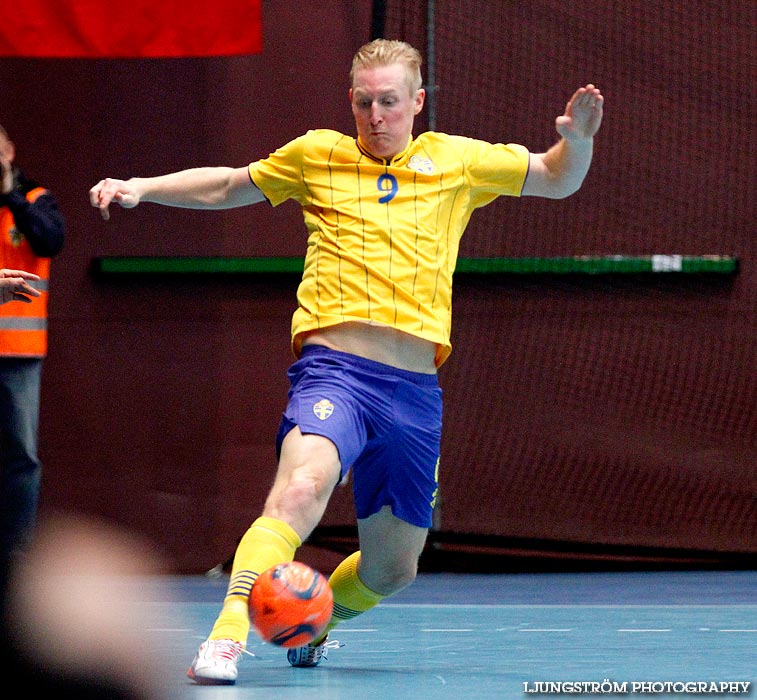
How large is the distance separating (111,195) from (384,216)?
2.82 feet

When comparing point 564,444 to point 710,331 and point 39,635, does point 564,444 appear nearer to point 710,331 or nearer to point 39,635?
point 710,331

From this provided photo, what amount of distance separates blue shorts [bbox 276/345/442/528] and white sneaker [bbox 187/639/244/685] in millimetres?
613

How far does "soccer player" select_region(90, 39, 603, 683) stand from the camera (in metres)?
3.85

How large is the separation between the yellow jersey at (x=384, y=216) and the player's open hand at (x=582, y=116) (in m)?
0.22

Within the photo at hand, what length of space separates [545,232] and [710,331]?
47.2 inches

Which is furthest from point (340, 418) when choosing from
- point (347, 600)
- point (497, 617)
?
point (497, 617)

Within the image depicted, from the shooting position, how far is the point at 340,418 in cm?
364

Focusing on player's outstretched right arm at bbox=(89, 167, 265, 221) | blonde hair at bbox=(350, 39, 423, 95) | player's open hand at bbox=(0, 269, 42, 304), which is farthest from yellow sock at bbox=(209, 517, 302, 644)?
blonde hair at bbox=(350, 39, 423, 95)

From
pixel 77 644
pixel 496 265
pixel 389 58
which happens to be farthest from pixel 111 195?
pixel 496 265

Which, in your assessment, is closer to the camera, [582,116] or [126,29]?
[582,116]

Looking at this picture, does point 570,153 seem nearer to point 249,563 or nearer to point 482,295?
point 249,563

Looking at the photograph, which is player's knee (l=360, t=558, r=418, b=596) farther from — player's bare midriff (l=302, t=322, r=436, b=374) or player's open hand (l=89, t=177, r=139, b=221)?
player's open hand (l=89, t=177, r=139, b=221)

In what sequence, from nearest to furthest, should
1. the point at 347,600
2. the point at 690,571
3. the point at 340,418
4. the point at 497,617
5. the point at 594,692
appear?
the point at 594,692
the point at 340,418
the point at 347,600
the point at 497,617
the point at 690,571

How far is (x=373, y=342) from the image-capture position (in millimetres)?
3914
